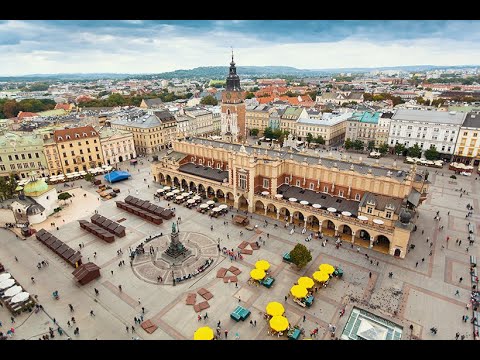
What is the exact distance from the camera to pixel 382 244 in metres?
59.9

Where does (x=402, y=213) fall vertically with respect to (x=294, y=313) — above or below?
above

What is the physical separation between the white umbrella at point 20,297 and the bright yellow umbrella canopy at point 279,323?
37.0 m

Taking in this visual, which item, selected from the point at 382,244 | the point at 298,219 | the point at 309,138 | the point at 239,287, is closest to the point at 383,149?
the point at 309,138

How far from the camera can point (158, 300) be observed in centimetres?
4634

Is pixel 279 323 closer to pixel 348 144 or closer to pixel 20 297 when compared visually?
pixel 20 297

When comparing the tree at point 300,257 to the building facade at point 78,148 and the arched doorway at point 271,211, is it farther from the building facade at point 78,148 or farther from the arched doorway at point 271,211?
the building facade at point 78,148

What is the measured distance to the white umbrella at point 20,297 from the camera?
44.5 meters

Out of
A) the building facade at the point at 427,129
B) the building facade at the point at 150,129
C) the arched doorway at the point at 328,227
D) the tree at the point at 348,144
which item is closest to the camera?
the arched doorway at the point at 328,227

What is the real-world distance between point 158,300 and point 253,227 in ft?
88.0

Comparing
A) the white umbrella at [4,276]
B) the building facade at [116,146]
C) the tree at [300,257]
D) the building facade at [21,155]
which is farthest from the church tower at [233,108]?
the white umbrella at [4,276]

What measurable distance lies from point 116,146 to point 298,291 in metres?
91.5

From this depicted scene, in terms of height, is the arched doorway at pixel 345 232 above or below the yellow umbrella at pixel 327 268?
below

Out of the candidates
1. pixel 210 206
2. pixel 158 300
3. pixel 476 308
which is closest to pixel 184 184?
pixel 210 206

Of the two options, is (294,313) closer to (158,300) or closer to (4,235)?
(158,300)
